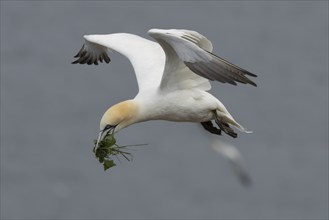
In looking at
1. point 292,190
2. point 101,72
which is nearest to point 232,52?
point 101,72

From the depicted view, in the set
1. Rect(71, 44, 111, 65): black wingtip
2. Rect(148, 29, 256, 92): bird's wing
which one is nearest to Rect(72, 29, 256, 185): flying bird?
Rect(148, 29, 256, 92): bird's wing

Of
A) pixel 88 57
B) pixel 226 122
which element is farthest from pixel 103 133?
pixel 88 57

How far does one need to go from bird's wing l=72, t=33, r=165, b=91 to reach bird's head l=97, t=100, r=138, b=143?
26.3 inches

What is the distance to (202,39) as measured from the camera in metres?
14.6

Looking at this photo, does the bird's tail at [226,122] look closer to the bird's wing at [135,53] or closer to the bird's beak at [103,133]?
the bird's wing at [135,53]

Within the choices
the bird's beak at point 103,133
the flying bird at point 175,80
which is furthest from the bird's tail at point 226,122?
the bird's beak at point 103,133

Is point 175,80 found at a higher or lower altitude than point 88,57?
lower

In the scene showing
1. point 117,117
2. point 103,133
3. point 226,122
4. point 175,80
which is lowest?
point 103,133

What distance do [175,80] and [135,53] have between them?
143cm

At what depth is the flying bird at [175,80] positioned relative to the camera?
1338 centimetres

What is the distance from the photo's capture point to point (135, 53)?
51.3 feet

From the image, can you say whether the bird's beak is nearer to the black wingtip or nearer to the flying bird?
the flying bird

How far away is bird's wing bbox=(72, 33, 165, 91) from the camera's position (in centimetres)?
1498

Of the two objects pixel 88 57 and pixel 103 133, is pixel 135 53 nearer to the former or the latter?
pixel 88 57
